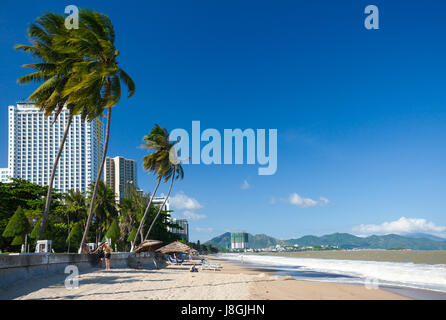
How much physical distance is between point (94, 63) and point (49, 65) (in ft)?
11.3

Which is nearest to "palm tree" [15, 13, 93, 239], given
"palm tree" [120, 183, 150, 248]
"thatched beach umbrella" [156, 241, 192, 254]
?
"thatched beach umbrella" [156, 241, 192, 254]

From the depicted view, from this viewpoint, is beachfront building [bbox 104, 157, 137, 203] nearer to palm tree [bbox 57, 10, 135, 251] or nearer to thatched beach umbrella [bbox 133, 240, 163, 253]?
thatched beach umbrella [bbox 133, 240, 163, 253]

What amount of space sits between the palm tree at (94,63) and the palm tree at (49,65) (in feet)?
2.43

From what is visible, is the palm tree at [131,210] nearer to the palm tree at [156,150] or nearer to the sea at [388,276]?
the palm tree at [156,150]

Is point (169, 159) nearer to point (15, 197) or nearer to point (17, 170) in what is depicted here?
point (15, 197)

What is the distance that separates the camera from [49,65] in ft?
65.4

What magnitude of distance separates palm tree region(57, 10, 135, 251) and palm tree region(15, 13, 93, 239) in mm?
742

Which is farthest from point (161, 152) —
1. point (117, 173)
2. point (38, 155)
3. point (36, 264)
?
point (38, 155)

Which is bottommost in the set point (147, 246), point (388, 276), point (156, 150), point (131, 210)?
point (388, 276)

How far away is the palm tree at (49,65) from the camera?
1880 centimetres

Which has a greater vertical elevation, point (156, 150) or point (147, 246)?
point (156, 150)

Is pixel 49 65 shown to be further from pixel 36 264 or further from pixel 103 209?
pixel 103 209
